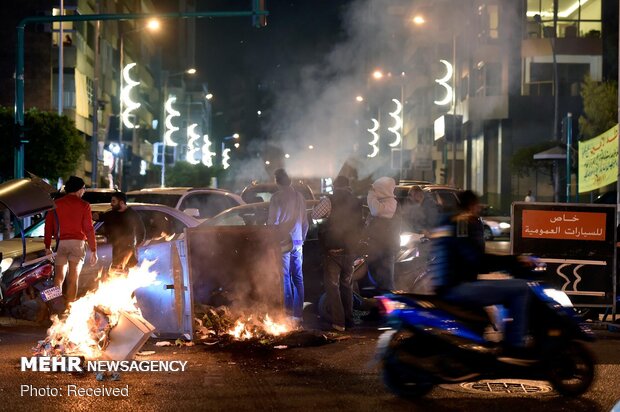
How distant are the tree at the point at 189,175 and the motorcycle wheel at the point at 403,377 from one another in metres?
58.7

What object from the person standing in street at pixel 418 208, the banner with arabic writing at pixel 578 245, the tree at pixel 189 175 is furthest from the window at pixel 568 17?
the banner with arabic writing at pixel 578 245

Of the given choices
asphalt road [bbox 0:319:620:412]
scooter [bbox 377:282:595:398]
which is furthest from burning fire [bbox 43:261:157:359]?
scooter [bbox 377:282:595:398]

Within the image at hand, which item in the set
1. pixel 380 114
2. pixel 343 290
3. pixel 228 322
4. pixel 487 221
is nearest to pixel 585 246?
pixel 343 290

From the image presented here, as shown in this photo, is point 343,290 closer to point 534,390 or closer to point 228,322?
point 228,322

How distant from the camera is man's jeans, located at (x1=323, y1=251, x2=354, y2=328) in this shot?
10641 millimetres

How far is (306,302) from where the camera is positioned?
40.5ft

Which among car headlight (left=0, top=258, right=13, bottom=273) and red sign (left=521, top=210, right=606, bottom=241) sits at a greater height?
red sign (left=521, top=210, right=606, bottom=241)

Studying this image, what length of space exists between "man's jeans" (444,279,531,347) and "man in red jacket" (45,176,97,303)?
5.51 metres

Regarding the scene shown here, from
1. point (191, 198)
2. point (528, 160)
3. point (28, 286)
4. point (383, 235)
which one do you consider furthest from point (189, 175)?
point (383, 235)

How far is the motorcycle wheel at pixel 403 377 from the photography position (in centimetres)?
680

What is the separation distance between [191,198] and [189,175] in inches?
1904

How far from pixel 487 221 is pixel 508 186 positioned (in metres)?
17.8

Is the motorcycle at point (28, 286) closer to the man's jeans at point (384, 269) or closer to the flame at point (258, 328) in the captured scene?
the flame at point (258, 328)

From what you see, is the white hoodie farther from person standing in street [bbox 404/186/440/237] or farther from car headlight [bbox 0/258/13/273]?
car headlight [bbox 0/258/13/273]
